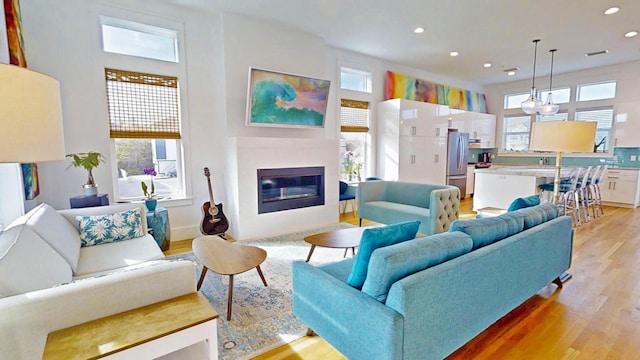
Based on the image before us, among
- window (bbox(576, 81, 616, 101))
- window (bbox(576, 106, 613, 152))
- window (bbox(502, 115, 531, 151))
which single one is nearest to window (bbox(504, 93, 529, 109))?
window (bbox(502, 115, 531, 151))

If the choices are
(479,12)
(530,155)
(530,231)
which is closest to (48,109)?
(530,231)

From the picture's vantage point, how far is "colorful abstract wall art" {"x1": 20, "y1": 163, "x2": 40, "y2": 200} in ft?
8.90

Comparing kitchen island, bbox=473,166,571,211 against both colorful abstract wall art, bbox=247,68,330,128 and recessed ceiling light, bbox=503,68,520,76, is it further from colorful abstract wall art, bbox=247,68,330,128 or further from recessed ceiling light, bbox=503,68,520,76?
colorful abstract wall art, bbox=247,68,330,128

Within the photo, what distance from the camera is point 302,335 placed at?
2.15m

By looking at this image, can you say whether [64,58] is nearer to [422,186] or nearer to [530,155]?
[422,186]

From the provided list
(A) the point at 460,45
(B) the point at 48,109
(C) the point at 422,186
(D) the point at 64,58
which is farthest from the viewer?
(A) the point at 460,45

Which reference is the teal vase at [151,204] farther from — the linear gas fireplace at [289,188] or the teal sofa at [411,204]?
the teal sofa at [411,204]

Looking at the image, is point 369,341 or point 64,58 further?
point 64,58

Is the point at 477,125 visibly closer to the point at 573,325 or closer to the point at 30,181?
the point at 573,325

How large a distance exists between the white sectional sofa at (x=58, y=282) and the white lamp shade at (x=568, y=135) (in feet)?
11.9

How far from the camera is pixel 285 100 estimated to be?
15.0ft

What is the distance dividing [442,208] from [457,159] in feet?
12.6

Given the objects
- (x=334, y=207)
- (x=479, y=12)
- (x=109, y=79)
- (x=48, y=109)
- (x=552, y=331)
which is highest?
(x=479, y=12)

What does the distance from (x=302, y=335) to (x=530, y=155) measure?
27.6 ft
